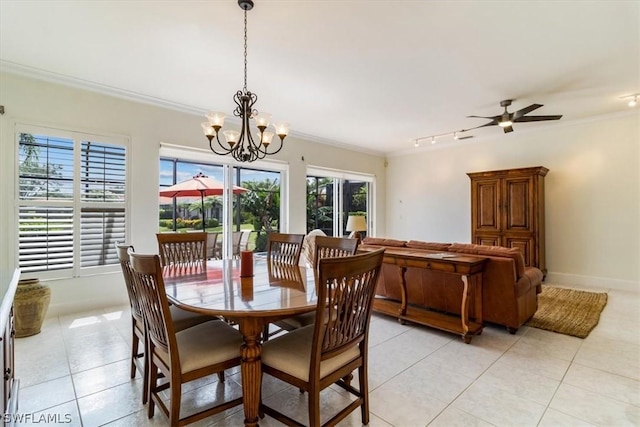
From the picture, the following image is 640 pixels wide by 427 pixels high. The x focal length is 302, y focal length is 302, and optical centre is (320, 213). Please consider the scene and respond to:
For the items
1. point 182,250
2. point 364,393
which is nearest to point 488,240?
point 364,393

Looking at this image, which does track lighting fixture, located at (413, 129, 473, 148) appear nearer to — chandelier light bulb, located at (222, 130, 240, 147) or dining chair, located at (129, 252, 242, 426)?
chandelier light bulb, located at (222, 130, 240, 147)

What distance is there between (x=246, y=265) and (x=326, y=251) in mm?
739

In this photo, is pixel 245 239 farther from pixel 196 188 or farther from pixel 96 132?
pixel 96 132

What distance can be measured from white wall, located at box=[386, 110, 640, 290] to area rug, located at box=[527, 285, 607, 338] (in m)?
0.72

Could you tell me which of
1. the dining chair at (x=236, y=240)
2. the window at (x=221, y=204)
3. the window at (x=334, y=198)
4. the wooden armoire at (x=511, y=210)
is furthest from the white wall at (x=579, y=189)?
the dining chair at (x=236, y=240)

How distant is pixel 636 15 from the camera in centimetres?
227

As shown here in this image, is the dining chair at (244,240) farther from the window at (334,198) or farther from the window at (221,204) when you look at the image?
the window at (334,198)

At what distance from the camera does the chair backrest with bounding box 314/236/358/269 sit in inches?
95.7

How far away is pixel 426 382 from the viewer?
7.02ft

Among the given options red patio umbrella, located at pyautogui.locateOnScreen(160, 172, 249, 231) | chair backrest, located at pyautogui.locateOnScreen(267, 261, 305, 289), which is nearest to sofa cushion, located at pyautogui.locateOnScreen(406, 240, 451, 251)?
chair backrest, located at pyautogui.locateOnScreen(267, 261, 305, 289)

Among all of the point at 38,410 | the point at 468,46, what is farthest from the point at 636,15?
the point at 38,410

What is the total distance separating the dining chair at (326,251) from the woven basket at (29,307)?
2480 mm

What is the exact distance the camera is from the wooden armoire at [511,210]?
484 centimetres

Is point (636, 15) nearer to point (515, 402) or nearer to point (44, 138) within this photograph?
point (515, 402)
